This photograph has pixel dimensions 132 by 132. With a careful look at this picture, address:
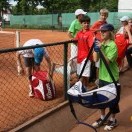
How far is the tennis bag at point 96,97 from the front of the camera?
432cm

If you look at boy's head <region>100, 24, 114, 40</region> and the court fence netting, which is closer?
boy's head <region>100, 24, 114, 40</region>

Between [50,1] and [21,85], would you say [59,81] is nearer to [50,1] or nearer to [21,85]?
[21,85]

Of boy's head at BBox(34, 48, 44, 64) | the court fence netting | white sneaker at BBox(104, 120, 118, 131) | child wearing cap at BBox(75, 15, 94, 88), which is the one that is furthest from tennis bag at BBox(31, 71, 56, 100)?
white sneaker at BBox(104, 120, 118, 131)

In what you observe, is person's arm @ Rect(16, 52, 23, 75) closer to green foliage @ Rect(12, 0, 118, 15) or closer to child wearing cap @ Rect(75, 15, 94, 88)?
child wearing cap @ Rect(75, 15, 94, 88)

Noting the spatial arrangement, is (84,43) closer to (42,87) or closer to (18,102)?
(42,87)

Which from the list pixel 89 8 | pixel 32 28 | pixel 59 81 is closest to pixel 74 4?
pixel 89 8

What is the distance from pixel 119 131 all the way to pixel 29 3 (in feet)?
192

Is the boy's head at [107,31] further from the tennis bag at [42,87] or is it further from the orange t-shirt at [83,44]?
the tennis bag at [42,87]

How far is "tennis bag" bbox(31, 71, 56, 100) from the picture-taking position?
638cm

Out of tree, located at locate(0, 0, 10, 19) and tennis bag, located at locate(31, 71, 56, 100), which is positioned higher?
tree, located at locate(0, 0, 10, 19)

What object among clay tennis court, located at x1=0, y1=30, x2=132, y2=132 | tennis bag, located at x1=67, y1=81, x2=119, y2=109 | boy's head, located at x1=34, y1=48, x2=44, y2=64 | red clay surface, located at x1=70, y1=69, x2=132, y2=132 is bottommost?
red clay surface, located at x1=70, y1=69, x2=132, y2=132

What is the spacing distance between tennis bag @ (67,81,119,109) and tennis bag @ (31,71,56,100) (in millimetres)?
1912

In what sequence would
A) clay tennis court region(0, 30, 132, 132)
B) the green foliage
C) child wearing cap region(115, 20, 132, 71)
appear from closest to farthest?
clay tennis court region(0, 30, 132, 132), child wearing cap region(115, 20, 132, 71), the green foliage

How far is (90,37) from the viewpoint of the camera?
6363 mm
